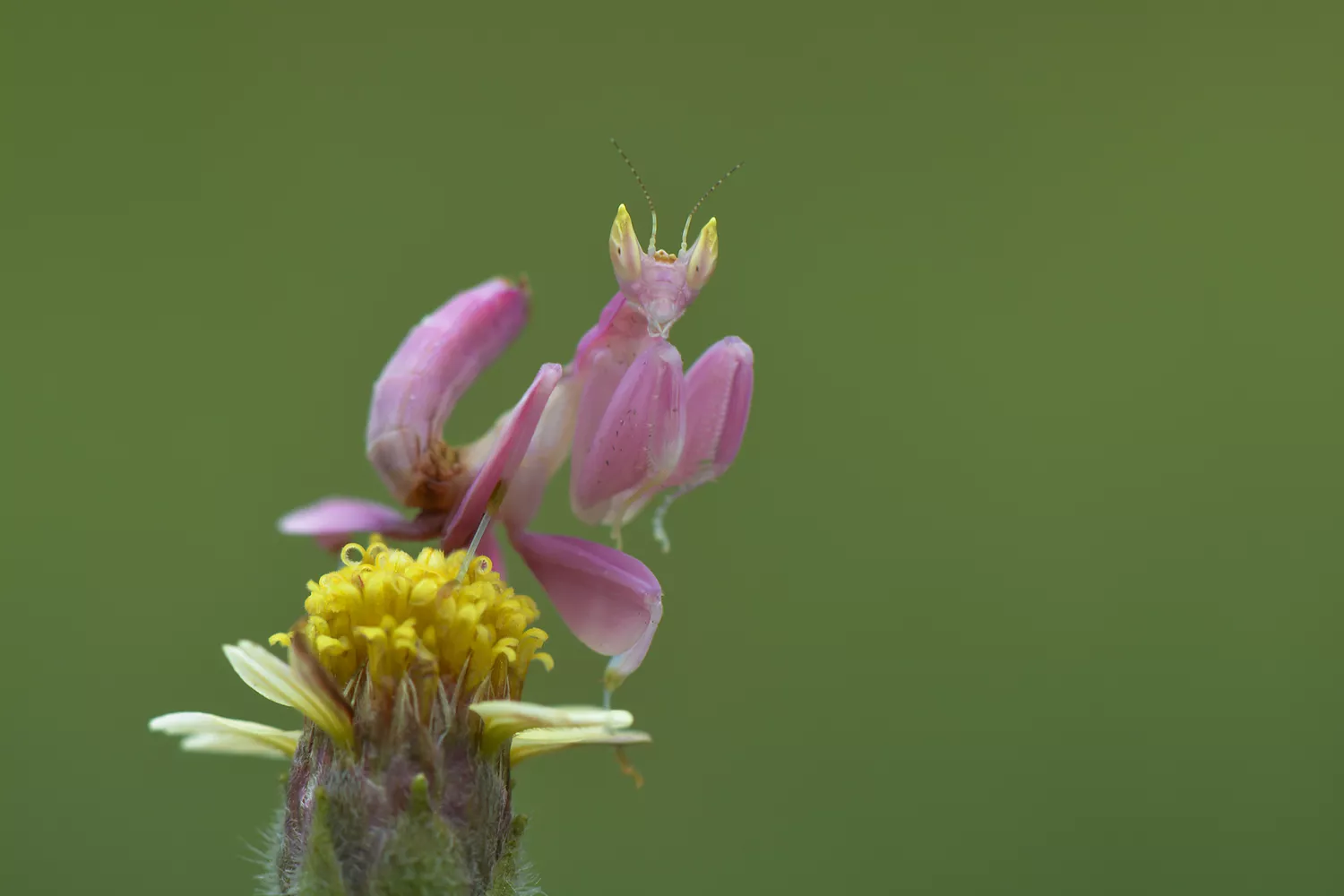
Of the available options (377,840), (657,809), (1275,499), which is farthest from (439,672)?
(1275,499)

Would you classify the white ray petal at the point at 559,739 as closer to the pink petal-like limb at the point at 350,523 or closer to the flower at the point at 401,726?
the flower at the point at 401,726

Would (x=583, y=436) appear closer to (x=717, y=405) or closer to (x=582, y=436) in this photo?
(x=582, y=436)

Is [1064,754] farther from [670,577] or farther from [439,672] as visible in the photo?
[439,672]

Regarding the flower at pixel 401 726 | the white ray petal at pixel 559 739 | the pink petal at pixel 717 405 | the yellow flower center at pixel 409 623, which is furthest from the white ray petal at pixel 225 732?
the pink petal at pixel 717 405

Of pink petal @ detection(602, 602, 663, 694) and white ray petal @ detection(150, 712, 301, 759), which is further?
pink petal @ detection(602, 602, 663, 694)

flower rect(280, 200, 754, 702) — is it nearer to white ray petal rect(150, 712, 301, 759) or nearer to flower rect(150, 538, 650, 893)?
flower rect(150, 538, 650, 893)

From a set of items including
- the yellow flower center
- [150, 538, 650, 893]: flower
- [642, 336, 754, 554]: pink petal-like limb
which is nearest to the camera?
[150, 538, 650, 893]: flower

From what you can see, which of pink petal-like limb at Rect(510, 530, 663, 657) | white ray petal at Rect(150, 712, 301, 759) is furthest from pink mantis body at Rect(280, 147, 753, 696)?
white ray petal at Rect(150, 712, 301, 759)
